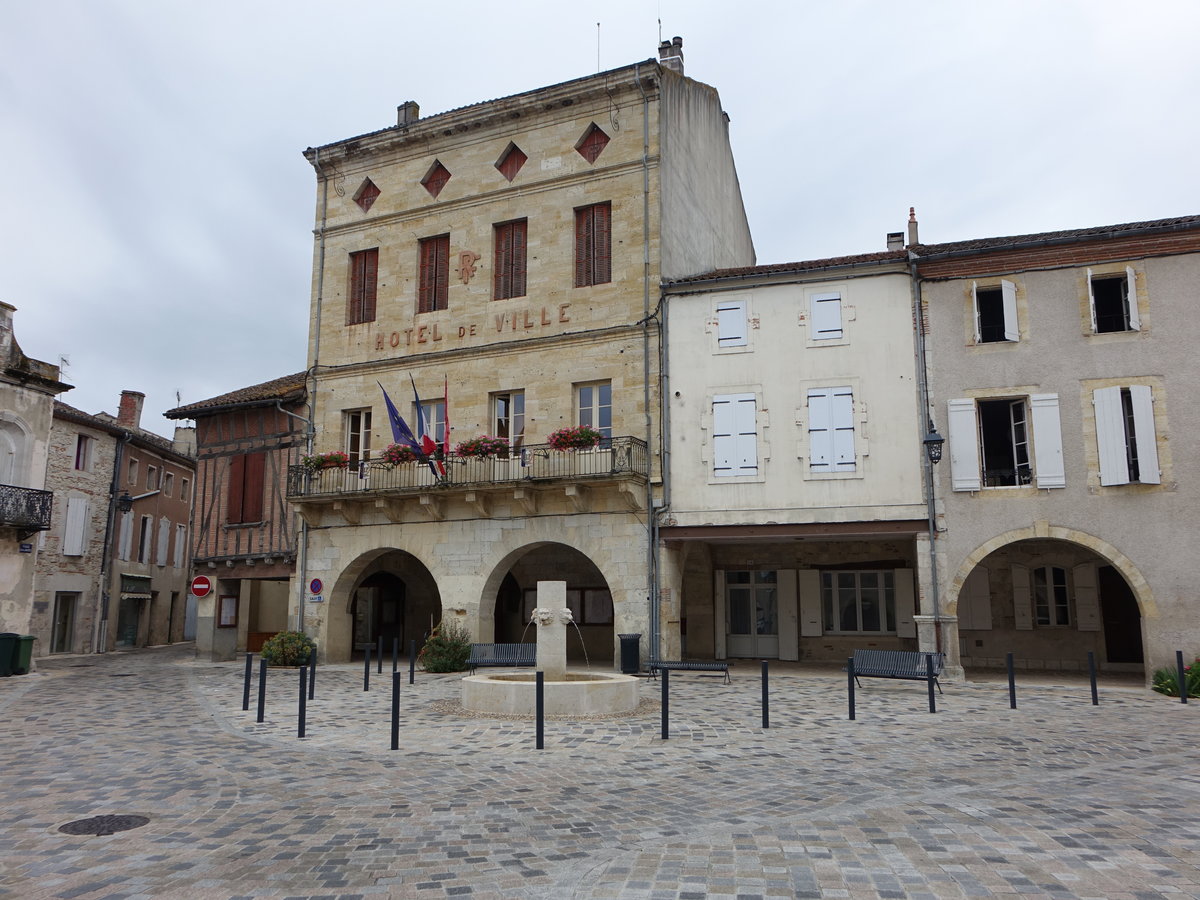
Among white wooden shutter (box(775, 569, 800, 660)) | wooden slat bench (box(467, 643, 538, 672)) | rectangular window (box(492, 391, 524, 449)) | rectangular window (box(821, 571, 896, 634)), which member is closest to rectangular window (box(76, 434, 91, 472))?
rectangular window (box(492, 391, 524, 449))

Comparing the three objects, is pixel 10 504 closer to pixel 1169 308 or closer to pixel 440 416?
pixel 440 416

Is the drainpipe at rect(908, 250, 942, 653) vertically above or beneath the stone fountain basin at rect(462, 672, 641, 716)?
above

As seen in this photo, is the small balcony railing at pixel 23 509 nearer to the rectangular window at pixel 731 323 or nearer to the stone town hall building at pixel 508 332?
the stone town hall building at pixel 508 332

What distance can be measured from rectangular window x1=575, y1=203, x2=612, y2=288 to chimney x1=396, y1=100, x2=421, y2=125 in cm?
582

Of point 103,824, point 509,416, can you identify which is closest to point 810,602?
point 509,416

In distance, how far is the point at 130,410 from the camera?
30.5m

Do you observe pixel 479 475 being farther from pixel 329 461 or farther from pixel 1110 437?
pixel 1110 437

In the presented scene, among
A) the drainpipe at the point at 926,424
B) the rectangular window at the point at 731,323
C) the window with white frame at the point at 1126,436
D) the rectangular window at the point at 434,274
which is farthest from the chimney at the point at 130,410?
the window with white frame at the point at 1126,436

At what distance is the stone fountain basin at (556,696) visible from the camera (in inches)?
427

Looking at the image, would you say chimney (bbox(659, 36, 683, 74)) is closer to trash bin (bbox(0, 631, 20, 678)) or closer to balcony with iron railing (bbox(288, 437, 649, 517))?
balcony with iron railing (bbox(288, 437, 649, 517))

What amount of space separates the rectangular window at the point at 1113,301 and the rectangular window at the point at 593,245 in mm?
8800

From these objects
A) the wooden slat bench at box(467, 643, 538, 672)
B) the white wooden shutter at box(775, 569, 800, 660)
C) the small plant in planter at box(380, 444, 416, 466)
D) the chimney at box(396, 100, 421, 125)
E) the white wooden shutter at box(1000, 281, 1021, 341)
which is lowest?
the wooden slat bench at box(467, 643, 538, 672)

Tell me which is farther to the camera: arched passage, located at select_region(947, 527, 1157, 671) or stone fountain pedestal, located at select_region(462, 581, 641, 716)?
arched passage, located at select_region(947, 527, 1157, 671)

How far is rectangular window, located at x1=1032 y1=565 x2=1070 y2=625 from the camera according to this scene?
1794 centimetres
